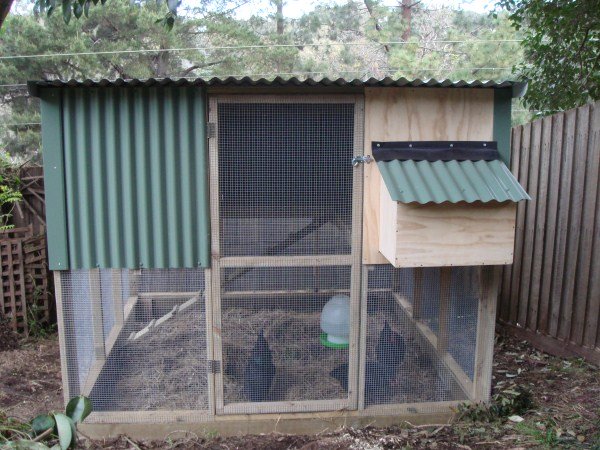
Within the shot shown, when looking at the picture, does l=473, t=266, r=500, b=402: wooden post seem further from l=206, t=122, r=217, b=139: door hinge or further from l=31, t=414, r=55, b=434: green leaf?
l=31, t=414, r=55, b=434: green leaf

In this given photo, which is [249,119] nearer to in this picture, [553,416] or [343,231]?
[343,231]

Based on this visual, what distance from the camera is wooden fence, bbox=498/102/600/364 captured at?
363cm

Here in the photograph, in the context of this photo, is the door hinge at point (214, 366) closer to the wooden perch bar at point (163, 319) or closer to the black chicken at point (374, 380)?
the wooden perch bar at point (163, 319)

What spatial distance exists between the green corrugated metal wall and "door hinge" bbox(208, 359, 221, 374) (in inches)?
24.4

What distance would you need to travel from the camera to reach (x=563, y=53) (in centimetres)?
511

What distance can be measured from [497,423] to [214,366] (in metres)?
1.78

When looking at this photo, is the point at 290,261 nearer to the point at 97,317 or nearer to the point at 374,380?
the point at 374,380

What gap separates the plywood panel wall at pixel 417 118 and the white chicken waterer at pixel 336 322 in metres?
0.40

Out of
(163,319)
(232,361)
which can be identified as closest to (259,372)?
(232,361)

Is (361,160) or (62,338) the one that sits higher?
(361,160)

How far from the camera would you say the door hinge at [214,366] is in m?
3.00

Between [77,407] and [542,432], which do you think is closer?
[77,407]

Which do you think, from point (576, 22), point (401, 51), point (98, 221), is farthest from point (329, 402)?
point (401, 51)

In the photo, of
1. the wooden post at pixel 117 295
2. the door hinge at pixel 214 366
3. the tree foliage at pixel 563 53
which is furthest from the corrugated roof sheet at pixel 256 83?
the tree foliage at pixel 563 53
